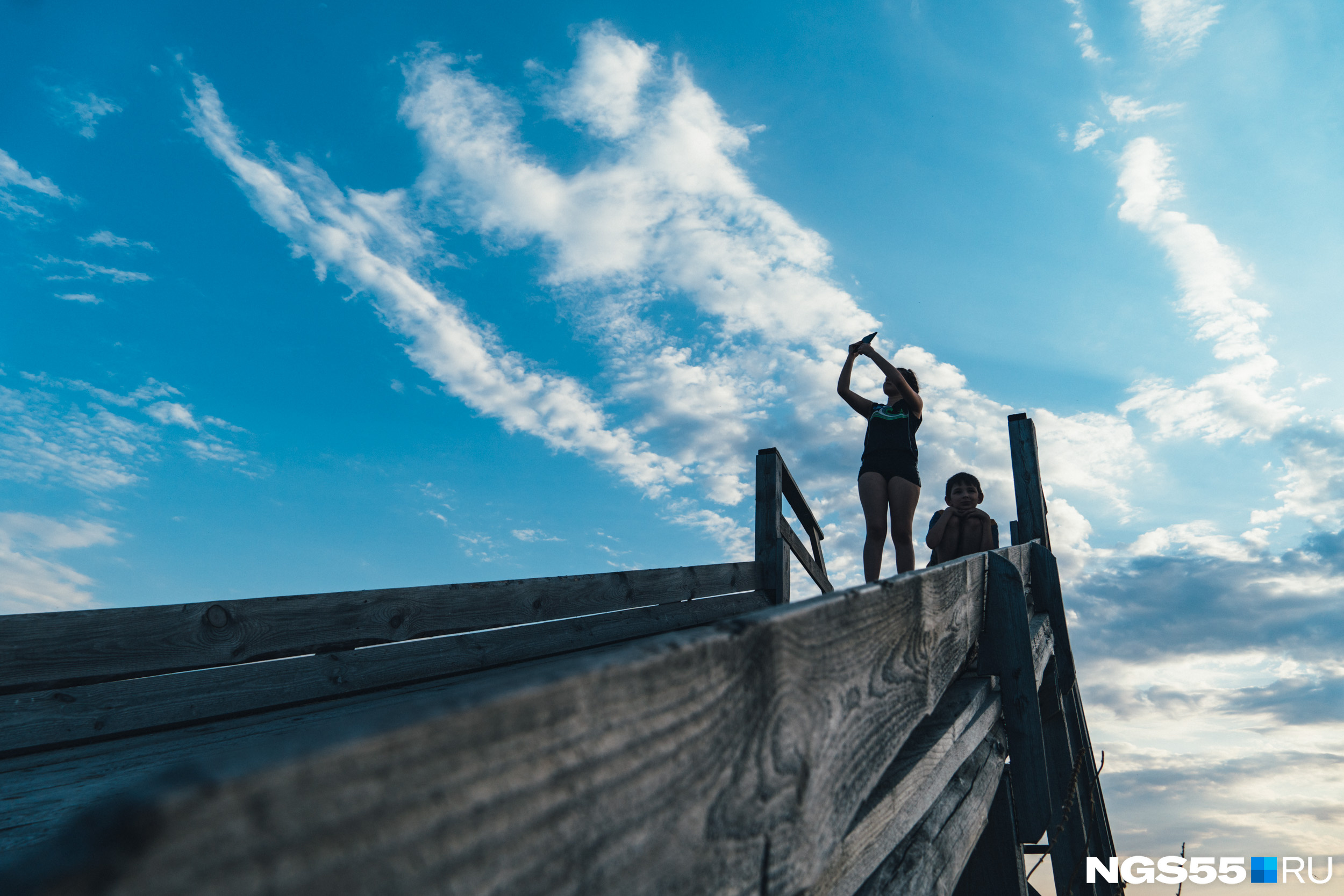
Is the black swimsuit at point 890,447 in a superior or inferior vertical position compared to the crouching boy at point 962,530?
superior

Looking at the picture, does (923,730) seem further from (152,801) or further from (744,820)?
(152,801)

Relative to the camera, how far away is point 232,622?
8.04 ft

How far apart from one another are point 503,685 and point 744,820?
14.8 inches

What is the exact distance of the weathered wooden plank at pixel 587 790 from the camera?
1.24 feet

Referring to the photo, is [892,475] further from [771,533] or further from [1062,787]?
[1062,787]

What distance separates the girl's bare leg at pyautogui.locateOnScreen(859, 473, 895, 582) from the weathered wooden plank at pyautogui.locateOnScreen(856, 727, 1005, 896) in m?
2.82

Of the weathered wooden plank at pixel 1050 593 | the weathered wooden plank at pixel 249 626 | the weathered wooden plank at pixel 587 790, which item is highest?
the weathered wooden plank at pixel 1050 593

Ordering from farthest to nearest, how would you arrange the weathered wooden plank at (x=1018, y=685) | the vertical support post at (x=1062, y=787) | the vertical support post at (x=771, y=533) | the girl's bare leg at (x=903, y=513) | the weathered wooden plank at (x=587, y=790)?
the vertical support post at (x=771, y=533), the girl's bare leg at (x=903, y=513), the vertical support post at (x=1062, y=787), the weathered wooden plank at (x=1018, y=685), the weathered wooden plank at (x=587, y=790)

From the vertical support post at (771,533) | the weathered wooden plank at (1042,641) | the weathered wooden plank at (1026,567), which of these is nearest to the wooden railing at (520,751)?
the weathered wooden plank at (1026,567)

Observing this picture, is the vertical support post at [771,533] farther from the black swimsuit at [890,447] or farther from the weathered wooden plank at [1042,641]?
the weathered wooden plank at [1042,641]

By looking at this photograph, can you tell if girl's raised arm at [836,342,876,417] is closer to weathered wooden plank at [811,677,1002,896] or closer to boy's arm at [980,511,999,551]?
boy's arm at [980,511,999,551]

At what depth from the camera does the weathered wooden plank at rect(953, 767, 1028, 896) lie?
2426 mm

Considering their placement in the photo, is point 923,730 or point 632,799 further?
point 923,730

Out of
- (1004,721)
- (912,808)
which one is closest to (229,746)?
(912,808)
